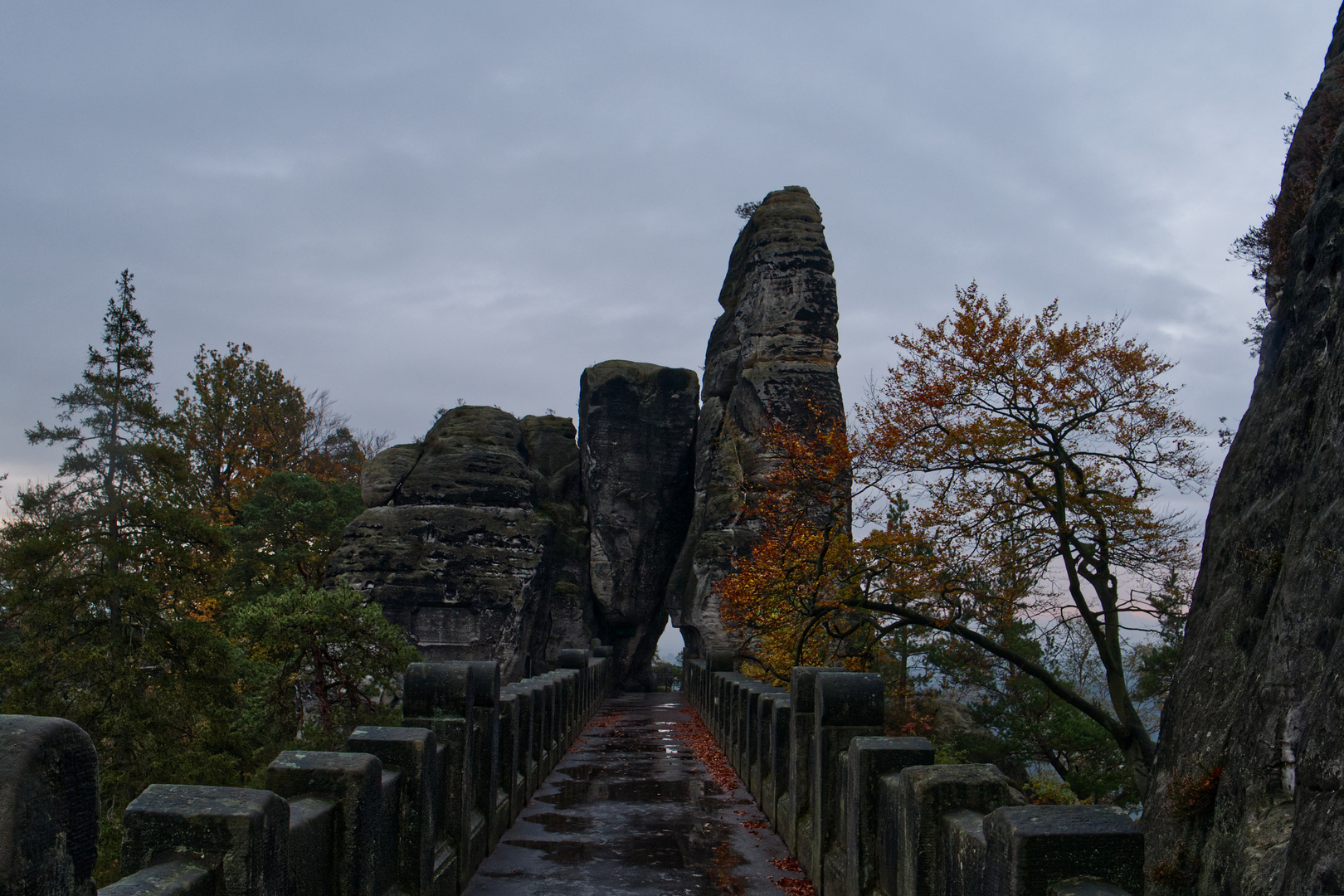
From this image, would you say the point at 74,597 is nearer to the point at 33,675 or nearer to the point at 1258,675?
the point at 33,675

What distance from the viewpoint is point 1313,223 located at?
40.4ft

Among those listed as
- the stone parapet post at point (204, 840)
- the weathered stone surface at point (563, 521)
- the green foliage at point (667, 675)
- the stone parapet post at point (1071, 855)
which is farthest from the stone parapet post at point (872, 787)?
the green foliage at point (667, 675)

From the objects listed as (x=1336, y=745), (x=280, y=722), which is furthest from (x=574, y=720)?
(x=1336, y=745)

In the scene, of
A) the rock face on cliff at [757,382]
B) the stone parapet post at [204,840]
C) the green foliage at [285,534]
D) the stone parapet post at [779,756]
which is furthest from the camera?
the rock face on cliff at [757,382]

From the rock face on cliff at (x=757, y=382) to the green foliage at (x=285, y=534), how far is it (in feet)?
42.1

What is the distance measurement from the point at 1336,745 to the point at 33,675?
20712mm

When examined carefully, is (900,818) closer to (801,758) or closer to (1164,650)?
(801,758)

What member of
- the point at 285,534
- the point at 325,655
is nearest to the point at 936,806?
the point at 325,655

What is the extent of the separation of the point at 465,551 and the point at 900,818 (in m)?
27.0

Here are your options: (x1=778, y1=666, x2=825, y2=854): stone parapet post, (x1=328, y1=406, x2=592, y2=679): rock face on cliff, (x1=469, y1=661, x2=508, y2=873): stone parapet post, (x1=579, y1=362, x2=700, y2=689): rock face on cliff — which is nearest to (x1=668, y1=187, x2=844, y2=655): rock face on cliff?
(x1=579, y1=362, x2=700, y2=689): rock face on cliff

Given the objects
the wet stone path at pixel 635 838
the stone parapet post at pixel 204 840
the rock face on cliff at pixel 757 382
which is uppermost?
the rock face on cliff at pixel 757 382

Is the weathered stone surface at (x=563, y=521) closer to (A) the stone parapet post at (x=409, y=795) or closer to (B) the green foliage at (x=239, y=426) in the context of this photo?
(B) the green foliage at (x=239, y=426)

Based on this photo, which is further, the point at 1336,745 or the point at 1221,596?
the point at 1221,596

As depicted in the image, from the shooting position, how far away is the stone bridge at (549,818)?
282 cm
